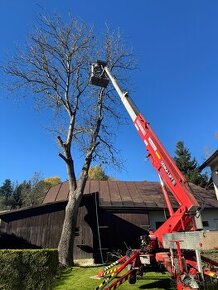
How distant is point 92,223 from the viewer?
2019 centimetres

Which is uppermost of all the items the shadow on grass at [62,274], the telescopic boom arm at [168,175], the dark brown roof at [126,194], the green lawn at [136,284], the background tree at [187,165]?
the background tree at [187,165]

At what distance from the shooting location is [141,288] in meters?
9.41

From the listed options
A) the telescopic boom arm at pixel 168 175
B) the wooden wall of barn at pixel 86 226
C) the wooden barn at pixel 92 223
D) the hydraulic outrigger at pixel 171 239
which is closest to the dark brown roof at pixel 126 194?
the wooden barn at pixel 92 223

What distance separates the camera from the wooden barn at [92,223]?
1961 centimetres

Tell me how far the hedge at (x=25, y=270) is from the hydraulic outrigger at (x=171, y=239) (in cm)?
241

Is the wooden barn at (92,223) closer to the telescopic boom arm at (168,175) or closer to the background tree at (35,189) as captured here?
the telescopic boom arm at (168,175)

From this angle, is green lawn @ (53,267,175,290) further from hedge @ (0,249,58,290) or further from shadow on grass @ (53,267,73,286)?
hedge @ (0,249,58,290)

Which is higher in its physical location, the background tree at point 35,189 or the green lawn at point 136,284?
the background tree at point 35,189

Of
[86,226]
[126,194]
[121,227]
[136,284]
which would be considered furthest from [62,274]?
[126,194]

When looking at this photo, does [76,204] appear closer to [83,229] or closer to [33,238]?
[83,229]

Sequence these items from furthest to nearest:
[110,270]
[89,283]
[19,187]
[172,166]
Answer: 1. [19,187]
2. [89,283]
3. [110,270]
4. [172,166]

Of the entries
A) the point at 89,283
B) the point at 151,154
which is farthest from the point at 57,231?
the point at 151,154

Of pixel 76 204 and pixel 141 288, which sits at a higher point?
pixel 76 204

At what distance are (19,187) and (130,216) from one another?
186 ft
